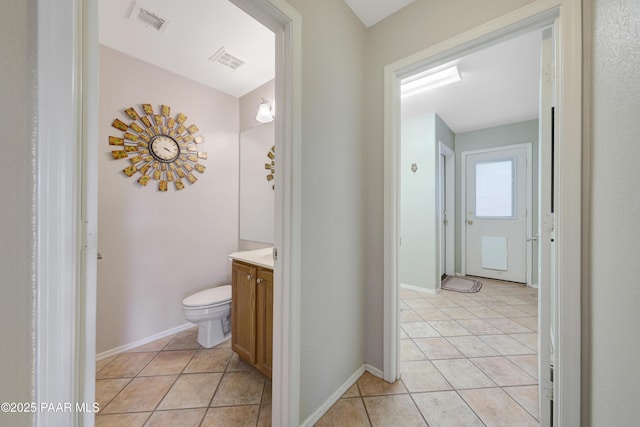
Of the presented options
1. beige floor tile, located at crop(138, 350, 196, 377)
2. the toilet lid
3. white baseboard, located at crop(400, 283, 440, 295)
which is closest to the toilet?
the toilet lid

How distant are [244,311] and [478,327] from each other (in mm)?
2315

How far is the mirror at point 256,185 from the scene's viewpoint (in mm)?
2388

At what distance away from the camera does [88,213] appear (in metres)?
0.59

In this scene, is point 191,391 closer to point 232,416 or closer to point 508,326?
point 232,416

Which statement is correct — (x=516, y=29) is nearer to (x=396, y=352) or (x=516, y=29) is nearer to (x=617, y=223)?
(x=617, y=223)

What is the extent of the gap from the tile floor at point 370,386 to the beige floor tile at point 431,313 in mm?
232

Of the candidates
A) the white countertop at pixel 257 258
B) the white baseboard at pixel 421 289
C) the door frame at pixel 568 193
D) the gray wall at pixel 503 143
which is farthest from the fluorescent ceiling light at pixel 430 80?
the white baseboard at pixel 421 289

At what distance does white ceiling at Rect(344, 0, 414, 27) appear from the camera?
1.51 meters

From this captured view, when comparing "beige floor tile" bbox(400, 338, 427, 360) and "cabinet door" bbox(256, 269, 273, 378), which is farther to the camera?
"beige floor tile" bbox(400, 338, 427, 360)

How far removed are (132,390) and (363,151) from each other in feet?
7.33

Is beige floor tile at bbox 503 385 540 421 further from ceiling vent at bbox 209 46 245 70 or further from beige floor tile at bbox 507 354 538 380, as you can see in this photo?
ceiling vent at bbox 209 46 245 70

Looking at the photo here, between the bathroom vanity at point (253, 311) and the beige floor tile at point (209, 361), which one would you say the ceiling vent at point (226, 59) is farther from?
the beige floor tile at point (209, 361)

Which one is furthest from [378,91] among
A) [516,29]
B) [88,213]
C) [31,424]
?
[31,424]

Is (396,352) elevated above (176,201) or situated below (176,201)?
below
